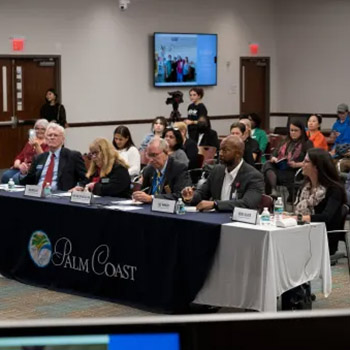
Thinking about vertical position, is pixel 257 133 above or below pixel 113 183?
above

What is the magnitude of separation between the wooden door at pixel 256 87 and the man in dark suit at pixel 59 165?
12360 mm

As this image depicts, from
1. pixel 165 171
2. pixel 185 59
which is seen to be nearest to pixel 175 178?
pixel 165 171

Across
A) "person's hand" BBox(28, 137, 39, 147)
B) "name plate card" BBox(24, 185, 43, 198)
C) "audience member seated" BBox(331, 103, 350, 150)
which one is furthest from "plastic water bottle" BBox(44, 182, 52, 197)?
"audience member seated" BBox(331, 103, 350, 150)

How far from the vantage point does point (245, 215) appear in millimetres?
5441

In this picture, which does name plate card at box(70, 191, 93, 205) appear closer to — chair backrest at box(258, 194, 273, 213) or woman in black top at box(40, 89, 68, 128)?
chair backrest at box(258, 194, 273, 213)

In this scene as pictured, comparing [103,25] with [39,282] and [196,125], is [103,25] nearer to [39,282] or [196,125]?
[196,125]

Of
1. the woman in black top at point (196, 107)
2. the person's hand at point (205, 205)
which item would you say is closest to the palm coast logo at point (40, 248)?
the person's hand at point (205, 205)

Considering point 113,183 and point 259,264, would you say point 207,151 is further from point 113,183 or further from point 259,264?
point 259,264

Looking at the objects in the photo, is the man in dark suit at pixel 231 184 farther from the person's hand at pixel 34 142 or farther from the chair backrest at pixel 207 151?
the chair backrest at pixel 207 151

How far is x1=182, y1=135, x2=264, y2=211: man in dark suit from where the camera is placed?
19.3 feet

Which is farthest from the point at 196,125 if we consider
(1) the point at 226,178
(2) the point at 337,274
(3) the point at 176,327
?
(3) the point at 176,327

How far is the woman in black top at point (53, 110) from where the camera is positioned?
50.5 feet

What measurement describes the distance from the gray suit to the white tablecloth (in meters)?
0.45

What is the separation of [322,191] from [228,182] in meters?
0.77
